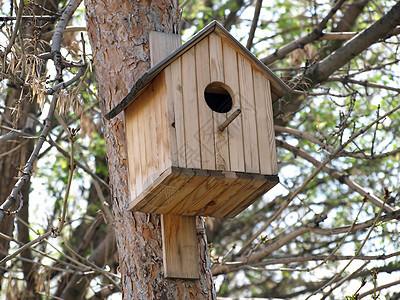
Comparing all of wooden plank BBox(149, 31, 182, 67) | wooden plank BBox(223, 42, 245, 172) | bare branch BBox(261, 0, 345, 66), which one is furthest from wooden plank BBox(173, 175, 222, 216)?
bare branch BBox(261, 0, 345, 66)

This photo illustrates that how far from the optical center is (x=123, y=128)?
314cm

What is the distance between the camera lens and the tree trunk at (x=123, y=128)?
2879 millimetres

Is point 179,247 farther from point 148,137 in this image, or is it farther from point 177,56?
point 177,56

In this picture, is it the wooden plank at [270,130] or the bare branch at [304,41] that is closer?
the wooden plank at [270,130]

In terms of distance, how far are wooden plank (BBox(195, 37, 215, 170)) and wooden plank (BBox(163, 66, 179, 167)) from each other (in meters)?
0.12

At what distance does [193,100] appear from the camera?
280 centimetres

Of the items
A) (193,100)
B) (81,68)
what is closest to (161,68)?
(193,100)

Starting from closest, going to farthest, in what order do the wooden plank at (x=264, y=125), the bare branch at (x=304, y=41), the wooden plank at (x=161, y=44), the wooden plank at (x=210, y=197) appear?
the wooden plank at (x=210, y=197) → the wooden plank at (x=264, y=125) → the wooden plank at (x=161, y=44) → the bare branch at (x=304, y=41)

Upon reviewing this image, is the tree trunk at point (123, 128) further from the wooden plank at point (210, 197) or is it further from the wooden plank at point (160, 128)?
the wooden plank at point (160, 128)

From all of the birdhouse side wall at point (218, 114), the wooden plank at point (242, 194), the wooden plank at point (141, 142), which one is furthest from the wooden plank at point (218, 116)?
the wooden plank at point (141, 142)

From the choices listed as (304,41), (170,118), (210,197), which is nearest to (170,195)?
(210,197)

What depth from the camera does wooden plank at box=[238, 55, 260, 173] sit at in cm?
283

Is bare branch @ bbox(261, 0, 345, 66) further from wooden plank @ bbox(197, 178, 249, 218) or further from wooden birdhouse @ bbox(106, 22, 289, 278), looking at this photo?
wooden plank @ bbox(197, 178, 249, 218)

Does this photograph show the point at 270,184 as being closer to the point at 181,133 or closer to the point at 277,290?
the point at 181,133
